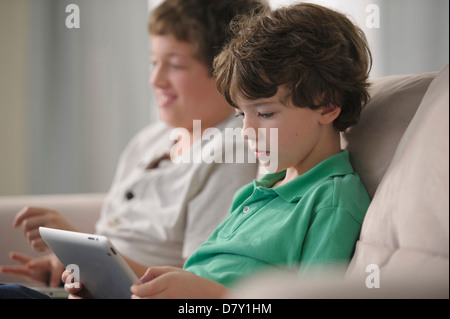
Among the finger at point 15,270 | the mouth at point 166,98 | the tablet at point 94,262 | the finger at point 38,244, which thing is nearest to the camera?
the tablet at point 94,262

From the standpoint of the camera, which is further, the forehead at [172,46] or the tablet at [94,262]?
the forehead at [172,46]

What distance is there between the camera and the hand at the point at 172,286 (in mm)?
745

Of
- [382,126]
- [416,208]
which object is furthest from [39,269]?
[416,208]

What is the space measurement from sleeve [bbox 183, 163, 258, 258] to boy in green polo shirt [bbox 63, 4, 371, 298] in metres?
0.28

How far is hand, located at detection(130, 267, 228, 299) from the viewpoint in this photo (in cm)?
75

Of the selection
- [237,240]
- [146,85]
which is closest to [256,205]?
[237,240]

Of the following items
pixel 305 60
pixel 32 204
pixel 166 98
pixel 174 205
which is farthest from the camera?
pixel 32 204

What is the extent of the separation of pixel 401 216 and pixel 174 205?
80 centimetres

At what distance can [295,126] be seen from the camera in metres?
0.96

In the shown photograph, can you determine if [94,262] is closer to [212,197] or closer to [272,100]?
[272,100]

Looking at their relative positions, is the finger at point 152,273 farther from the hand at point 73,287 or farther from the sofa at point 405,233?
the hand at point 73,287

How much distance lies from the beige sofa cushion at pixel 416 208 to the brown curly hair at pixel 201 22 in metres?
0.75

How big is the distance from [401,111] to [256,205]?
0.30 meters

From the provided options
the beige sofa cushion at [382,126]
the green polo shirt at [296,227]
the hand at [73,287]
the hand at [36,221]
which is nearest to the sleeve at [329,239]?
the green polo shirt at [296,227]
